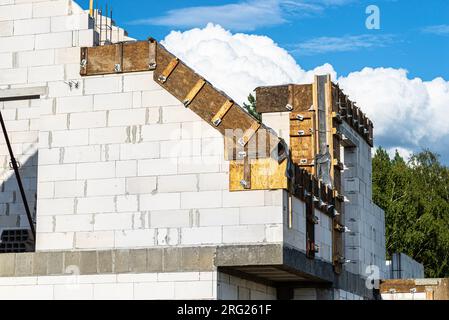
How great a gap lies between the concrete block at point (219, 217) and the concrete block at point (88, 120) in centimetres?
330

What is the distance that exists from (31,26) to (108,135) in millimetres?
3703

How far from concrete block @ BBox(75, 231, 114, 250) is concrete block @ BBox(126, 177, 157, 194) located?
3.53 feet

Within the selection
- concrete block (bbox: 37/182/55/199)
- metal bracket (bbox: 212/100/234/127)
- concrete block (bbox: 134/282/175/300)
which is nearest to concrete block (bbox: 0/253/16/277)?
concrete block (bbox: 37/182/55/199)

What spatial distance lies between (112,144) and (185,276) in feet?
11.9

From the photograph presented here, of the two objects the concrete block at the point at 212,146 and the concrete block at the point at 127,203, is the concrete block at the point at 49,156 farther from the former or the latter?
the concrete block at the point at 212,146

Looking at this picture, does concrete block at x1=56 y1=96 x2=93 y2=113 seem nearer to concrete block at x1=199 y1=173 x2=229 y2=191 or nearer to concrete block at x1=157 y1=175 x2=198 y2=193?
concrete block at x1=157 y1=175 x2=198 y2=193

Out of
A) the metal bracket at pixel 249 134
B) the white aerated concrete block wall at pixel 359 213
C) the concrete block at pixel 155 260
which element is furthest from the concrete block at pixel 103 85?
the white aerated concrete block wall at pixel 359 213

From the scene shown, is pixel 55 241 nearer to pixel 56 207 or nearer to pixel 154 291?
pixel 56 207

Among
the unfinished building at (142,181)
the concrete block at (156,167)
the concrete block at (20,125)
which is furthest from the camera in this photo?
the concrete block at (20,125)

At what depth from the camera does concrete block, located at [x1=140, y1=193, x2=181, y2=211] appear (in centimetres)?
2069

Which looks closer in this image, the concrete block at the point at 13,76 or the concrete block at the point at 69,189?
the concrete block at the point at 69,189

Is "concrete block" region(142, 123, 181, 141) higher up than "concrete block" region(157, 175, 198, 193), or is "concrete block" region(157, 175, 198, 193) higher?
"concrete block" region(142, 123, 181, 141)

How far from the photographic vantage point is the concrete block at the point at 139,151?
2112cm

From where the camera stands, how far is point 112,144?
21.5m
